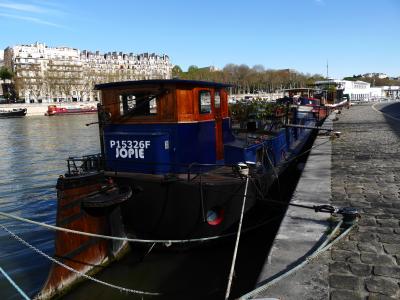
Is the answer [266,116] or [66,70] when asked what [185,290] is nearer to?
[266,116]

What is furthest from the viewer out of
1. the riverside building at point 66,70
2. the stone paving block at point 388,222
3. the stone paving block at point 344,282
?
the riverside building at point 66,70

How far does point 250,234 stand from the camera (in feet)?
30.2

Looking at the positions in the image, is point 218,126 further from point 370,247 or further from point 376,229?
point 370,247

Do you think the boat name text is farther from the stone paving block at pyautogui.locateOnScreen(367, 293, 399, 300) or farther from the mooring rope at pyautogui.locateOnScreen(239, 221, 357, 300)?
the stone paving block at pyautogui.locateOnScreen(367, 293, 399, 300)

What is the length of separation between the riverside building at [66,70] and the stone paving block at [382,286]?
318ft

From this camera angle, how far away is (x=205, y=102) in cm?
885

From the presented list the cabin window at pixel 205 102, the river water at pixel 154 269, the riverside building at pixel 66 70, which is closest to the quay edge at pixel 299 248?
the river water at pixel 154 269

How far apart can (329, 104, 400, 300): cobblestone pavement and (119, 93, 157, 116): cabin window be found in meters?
3.90

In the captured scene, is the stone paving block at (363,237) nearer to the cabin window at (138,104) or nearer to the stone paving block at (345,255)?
the stone paving block at (345,255)

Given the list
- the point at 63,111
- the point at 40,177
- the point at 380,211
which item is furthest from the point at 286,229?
the point at 63,111

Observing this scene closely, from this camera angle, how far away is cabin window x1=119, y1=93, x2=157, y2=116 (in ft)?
26.8

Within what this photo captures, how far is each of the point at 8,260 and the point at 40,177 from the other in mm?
9451

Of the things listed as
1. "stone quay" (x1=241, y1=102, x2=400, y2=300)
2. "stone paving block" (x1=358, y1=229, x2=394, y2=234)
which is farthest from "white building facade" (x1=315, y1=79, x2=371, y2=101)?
"stone paving block" (x1=358, y1=229, x2=394, y2=234)

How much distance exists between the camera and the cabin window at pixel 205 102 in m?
8.67
